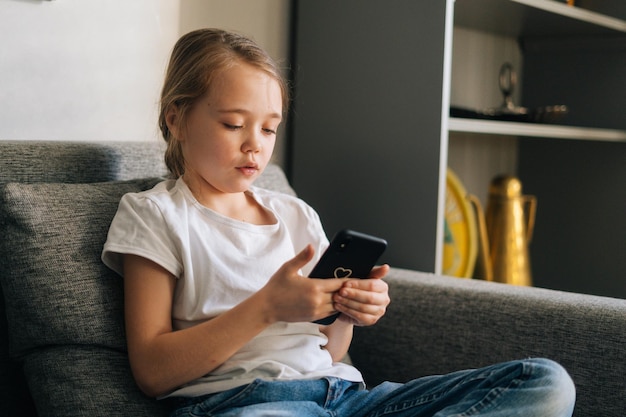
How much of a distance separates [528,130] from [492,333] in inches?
33.9

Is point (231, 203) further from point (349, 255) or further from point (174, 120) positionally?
point (349, 255)

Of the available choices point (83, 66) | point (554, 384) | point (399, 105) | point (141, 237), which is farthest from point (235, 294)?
point (399, 105)

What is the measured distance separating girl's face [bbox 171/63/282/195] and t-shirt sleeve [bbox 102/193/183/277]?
0.11 metres

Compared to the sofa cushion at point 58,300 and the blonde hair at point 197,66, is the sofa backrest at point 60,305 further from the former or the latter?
the blonde hair at point 197,66

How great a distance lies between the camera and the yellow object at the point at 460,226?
2.18 m

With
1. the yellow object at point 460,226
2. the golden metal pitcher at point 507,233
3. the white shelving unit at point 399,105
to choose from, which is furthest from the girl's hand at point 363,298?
the golden metal pitcher at point 507,233

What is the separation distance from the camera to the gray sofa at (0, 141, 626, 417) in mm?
1107

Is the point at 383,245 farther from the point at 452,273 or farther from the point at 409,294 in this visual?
the point at 452,273

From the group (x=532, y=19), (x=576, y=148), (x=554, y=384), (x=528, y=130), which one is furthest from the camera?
(x=576, y=148)

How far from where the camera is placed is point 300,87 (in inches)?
78.4

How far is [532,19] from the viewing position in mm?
2305

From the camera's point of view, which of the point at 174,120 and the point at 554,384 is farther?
the point at 174,120

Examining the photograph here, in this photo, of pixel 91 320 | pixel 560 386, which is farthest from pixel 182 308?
pixel 560 386

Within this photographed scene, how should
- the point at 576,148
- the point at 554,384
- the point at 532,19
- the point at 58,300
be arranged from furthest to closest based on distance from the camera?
the point at 576,148 → the point at 532,19 → the point at 58,300 → the point at 554,384
